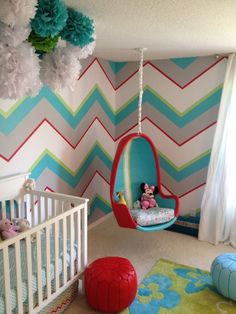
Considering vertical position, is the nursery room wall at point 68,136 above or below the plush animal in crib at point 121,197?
above

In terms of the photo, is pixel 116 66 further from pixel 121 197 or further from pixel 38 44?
pixel 38 44

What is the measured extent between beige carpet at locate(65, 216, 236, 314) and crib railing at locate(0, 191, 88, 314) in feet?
2.31

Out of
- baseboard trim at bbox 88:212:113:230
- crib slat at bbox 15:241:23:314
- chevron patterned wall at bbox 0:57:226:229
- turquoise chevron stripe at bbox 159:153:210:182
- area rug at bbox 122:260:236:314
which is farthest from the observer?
baseboard trim at bbox 88:212:113:230

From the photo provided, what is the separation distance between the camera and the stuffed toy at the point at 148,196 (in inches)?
125

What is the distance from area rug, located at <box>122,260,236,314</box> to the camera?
205 cm

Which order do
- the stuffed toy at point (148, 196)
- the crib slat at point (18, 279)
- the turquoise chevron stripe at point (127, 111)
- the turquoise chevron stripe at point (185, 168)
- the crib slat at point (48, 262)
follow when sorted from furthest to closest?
the turquoise chevron stripe at point (127, 111) < the turquoise chevron stripe at point (185, 168) < the stuffed toy at point (148, 196) < the crib slat at point (48, 262) < the crib slat at point (18, 279)

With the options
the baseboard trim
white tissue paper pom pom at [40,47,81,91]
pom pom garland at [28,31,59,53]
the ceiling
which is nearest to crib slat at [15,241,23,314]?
white tissue paper pom pom at [40,47,81,91]

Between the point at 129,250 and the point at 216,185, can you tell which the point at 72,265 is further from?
the point at 216,185

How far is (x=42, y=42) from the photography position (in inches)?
59.4

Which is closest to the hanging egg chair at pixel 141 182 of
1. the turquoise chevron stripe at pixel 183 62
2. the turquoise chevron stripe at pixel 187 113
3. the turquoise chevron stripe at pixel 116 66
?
the turquoise chevron stripe at pixel 187 113

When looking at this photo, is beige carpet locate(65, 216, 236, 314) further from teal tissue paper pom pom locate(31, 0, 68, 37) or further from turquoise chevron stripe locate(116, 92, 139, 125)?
teal tissue paper pom pom locate(31, 0, 68, 37)

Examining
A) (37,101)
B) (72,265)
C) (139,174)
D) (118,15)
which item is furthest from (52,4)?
(139,174)

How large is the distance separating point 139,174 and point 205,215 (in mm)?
878

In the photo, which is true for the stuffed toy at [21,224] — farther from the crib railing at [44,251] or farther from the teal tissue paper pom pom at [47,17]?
the teal tissue paper pom pom at [47,17]
